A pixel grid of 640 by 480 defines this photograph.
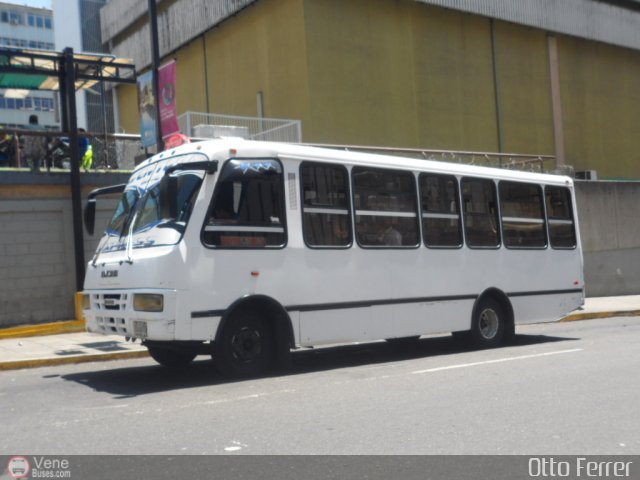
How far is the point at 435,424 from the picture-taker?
6809 millimetres

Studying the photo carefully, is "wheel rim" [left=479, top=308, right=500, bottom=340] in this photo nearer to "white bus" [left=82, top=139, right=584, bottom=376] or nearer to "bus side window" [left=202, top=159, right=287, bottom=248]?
"white bus" [left=82, top=139, right=584, bottom=376]

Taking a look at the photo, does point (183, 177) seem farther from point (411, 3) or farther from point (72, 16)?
point (72, 16)

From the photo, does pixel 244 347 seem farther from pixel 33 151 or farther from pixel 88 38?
pixel 88 38

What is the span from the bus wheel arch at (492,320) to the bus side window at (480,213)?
0.84 meters

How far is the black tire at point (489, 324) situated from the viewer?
12.2 meters

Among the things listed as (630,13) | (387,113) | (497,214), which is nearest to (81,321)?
(497,214)

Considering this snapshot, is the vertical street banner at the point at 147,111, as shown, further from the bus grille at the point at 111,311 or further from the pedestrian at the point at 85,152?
the bus grille at the point at 111,311

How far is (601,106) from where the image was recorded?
109 feet

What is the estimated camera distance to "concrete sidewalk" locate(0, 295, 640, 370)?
1143 cm

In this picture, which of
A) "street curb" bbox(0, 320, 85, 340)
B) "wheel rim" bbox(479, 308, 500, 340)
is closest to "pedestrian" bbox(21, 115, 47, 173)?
"street curb" bbox(0, 320, 85, 340)

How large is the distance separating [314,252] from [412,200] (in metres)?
2.16

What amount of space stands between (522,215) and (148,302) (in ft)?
23.7

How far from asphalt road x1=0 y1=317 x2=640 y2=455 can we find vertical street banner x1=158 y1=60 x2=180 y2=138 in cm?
471

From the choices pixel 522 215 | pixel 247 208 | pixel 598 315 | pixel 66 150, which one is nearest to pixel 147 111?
pixel 66 150
